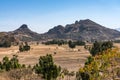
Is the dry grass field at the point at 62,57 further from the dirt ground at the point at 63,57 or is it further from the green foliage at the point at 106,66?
the green foliage at the point at 106,66

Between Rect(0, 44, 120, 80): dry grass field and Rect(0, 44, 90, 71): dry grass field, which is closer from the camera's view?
Rect(0, 44, 120, 80): dry grass field

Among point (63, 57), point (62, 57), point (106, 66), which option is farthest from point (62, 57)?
point (106, 66)

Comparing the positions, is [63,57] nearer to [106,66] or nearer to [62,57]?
[62,57]

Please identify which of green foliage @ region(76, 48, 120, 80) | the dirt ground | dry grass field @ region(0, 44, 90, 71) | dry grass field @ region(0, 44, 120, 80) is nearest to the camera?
green foliage @ region(76, 48, 120, 80)

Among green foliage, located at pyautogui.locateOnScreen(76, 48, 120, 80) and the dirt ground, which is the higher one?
green foliage, located at pyautogui.locateOnScreen(76, 48, 120, 80)

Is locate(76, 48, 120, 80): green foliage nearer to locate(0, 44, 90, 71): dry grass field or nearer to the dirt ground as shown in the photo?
the dirt ground

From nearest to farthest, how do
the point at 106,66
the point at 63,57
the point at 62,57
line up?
1. the point at 106,66
2. the point at 63,57
3. the point at 62,57

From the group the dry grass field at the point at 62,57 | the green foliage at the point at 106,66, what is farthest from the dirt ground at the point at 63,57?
the green foliage at the point at 106,66

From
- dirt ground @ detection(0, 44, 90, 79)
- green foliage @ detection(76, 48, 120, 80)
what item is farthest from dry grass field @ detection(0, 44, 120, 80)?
green foliage @ detection(76, 48, 120, 80)

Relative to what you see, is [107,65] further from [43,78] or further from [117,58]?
[43,78]

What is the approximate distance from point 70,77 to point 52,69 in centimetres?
1625

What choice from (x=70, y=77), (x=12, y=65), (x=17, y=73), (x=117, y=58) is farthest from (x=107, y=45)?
(x=117, y=58)

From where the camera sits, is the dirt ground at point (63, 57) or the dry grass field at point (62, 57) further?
the dirt ground at point (63, 57)

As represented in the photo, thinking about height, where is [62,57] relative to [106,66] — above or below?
below
